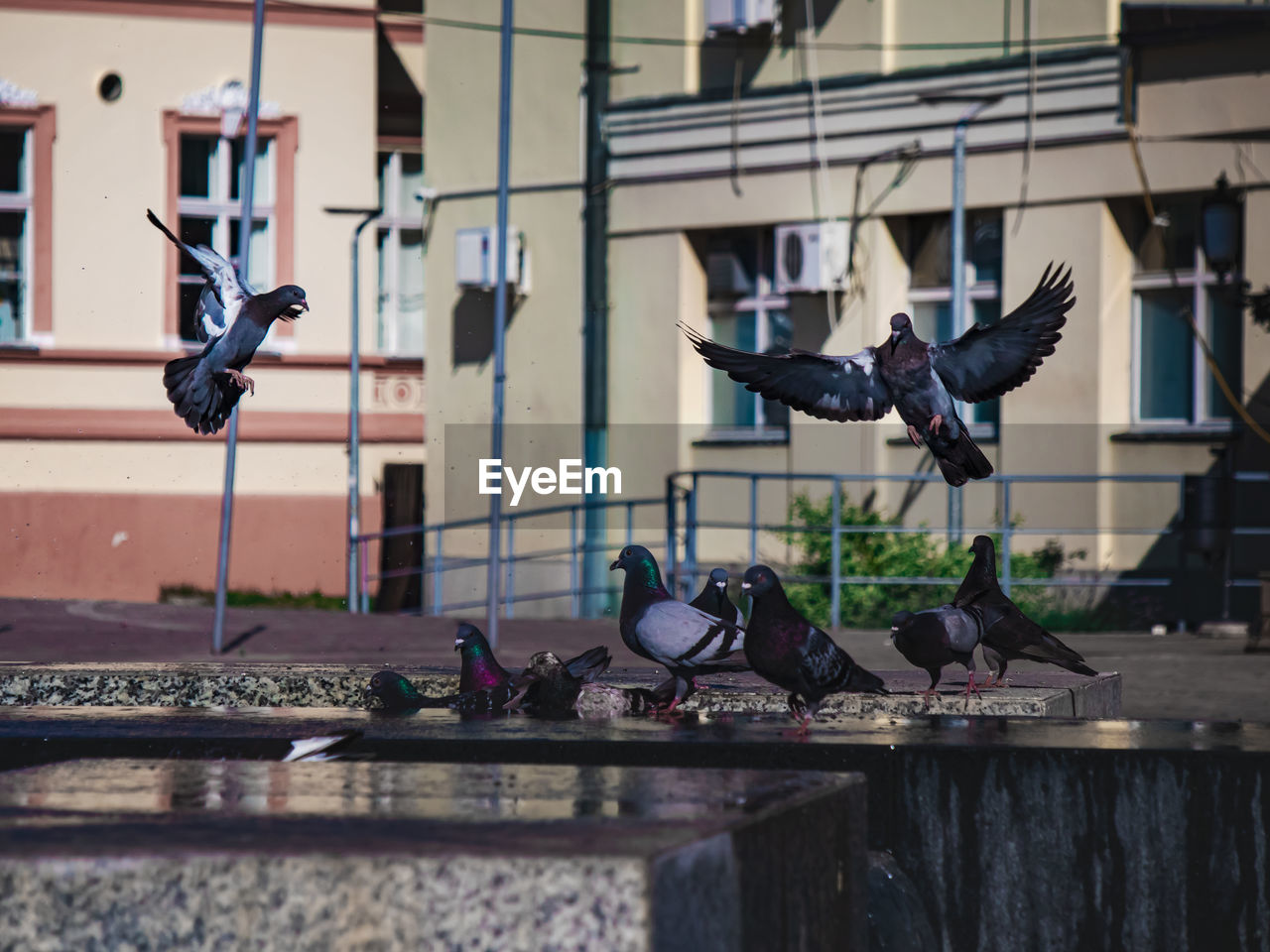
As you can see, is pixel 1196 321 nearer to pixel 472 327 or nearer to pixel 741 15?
pixel 741 15

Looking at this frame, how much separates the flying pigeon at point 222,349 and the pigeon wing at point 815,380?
45.4 inches

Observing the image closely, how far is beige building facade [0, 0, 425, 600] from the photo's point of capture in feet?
Answer: 59.6

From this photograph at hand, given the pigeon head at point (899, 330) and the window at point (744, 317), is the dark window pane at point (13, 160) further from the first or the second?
the pigeon head at point (899, 330)

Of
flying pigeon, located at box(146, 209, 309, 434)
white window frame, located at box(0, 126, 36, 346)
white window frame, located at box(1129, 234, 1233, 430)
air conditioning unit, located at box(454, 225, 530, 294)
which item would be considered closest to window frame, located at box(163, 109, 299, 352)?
white window frame, located at box(0, 126, 36, 346)

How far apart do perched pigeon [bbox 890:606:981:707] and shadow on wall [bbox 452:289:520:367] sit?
45.9 feet

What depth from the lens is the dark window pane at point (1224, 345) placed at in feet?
45.6

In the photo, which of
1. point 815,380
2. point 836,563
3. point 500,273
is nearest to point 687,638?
point 815,380

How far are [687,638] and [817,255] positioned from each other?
37.4 ft

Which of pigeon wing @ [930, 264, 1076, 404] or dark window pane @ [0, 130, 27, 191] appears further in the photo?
dark window pane @ [0, 130, 27, 191]

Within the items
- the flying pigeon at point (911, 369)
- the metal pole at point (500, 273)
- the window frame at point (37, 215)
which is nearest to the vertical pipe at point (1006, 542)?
the metal pole at point (500, 273)

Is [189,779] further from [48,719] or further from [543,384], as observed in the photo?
[543,384]

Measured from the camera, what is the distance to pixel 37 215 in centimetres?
1839

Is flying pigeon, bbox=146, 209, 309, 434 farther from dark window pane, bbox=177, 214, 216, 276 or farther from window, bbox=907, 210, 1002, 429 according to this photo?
dark window pane, bbox=177, 214, 216, 276

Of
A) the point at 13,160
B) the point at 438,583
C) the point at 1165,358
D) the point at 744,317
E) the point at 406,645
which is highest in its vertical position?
the point at 13,160
